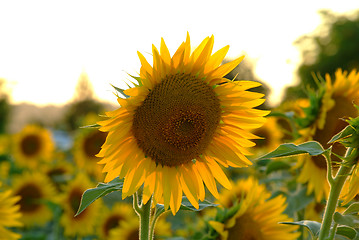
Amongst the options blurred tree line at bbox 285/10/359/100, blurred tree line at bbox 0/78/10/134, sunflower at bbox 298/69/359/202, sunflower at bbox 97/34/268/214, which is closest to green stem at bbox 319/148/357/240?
sunflower at bbox 97/34/268/214

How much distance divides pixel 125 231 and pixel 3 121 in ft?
73.4

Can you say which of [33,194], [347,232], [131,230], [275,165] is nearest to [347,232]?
[347,232]

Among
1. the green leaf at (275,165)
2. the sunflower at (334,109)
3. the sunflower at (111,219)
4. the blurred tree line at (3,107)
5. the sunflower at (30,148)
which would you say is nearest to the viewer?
the sunflower at (334,109)

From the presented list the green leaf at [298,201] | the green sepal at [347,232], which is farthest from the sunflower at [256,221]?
the green sepal at [347,232]

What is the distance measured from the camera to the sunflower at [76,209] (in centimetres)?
294

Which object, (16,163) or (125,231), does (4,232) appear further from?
(16,163)

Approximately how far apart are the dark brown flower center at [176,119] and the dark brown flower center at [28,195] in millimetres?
2316

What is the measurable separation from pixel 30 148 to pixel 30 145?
0.10ft

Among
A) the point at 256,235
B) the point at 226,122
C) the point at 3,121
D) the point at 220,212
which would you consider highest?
the point at 226,122

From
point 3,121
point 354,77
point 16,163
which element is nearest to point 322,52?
point 3,121

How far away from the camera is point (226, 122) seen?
1.35 m

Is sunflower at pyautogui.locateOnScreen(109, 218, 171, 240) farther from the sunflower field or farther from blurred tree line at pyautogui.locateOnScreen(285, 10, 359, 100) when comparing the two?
blurred tree line at pyautogui.locateOnScreen(285, 10, 359, 100)

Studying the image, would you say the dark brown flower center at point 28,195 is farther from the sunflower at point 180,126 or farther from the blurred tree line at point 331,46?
the blurred tree line at point 331,46

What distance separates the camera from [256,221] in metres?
1.68
